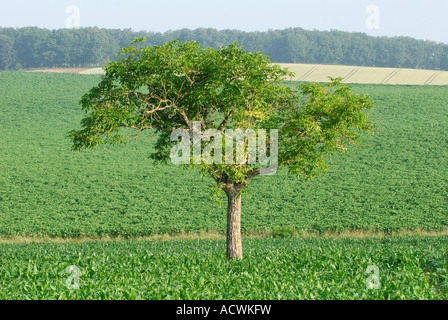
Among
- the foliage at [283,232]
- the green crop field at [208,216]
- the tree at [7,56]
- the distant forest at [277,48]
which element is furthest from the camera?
the distant forest at [277,48]

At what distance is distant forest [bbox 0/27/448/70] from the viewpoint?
107000 millimetres

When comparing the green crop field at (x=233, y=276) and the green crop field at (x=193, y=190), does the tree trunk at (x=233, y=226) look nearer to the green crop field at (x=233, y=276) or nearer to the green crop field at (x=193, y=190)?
the green crop field at (x=233, y=276)

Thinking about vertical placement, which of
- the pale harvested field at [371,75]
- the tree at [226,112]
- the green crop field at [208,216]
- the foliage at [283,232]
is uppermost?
the pale harvested field at [371,75]

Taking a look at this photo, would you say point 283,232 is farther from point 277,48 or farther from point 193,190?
point 277,48

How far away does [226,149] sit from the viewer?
57.4 ft

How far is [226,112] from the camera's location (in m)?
19.0

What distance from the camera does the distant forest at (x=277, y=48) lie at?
107000 millimetres

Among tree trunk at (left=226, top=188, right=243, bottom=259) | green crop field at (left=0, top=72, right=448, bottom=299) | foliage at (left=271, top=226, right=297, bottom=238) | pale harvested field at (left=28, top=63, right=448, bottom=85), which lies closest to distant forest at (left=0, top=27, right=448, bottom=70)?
pale harvested field at (left=28, top=63, right=448, bottom=85)

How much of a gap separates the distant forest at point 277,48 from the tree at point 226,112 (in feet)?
310

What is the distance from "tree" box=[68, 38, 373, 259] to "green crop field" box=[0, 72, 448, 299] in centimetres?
349

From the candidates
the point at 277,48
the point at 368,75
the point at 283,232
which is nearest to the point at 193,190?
the point at 283,232

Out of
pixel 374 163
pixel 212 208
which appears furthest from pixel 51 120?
pixel 374 163

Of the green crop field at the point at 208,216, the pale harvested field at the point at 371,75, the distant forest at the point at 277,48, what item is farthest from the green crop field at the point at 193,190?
the distant forest at the point at 277,48

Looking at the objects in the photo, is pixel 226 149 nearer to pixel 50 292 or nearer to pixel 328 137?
pixel 328 137
